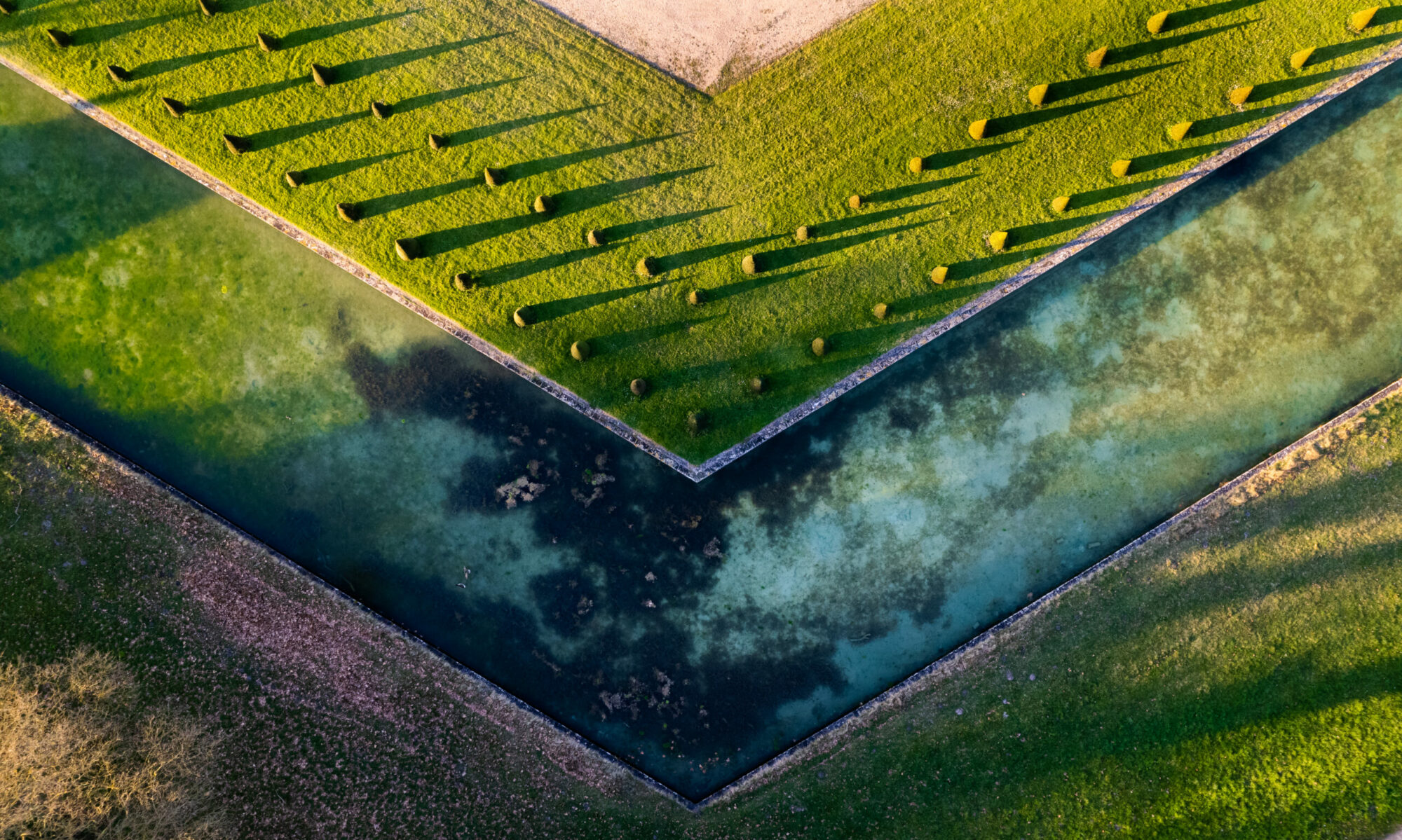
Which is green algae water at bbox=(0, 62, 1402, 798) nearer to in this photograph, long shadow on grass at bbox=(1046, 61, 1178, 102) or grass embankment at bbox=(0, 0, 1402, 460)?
grass embankment at bbox=(0, 0, 1402, 460)

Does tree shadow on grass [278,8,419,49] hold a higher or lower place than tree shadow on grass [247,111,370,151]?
higher

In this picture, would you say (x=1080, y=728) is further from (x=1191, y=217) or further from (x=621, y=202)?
(x=621, y=202)

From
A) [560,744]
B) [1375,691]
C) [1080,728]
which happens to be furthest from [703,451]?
[1375,691]

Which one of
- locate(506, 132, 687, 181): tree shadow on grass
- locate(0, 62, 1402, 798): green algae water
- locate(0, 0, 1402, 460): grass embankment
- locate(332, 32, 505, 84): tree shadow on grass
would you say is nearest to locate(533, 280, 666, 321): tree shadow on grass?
locate(0, 0, 1402, 460): grass embankment

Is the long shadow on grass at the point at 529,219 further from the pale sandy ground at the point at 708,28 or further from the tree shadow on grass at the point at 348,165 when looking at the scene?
the pale sandy ground at the point at 708,28

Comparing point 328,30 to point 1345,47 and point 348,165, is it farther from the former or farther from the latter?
point 1345,47
